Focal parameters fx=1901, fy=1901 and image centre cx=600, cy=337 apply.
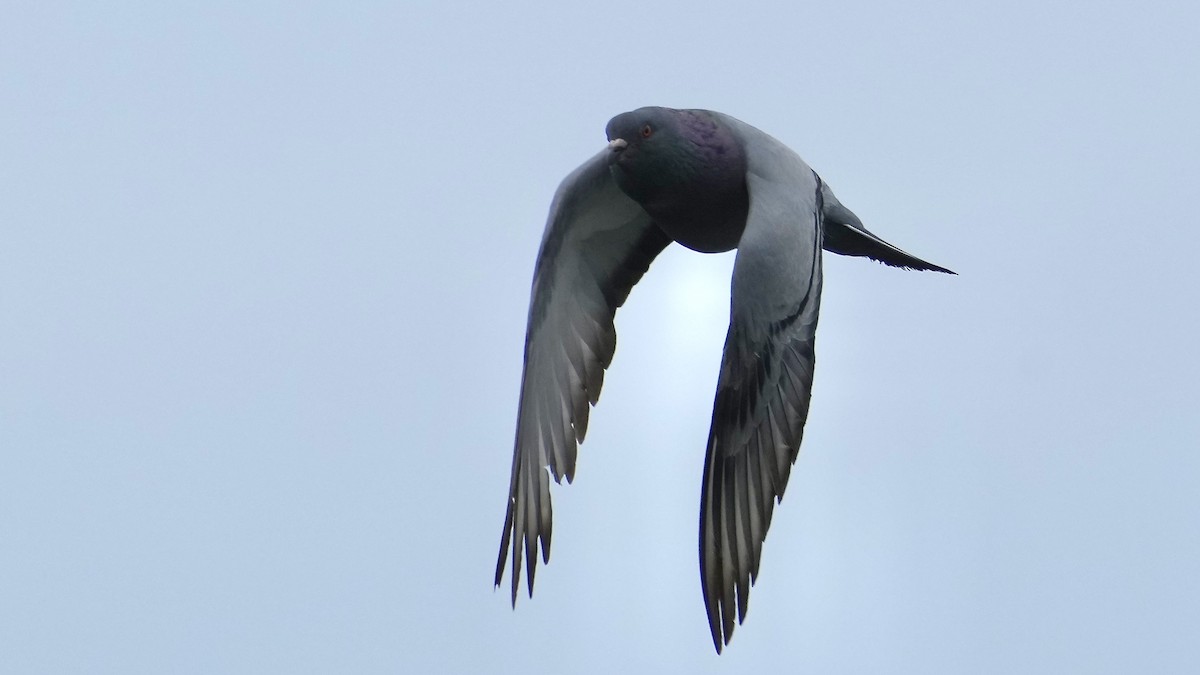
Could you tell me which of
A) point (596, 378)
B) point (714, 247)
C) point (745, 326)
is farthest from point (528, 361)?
point (745, 326)

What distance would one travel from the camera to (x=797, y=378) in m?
8.95

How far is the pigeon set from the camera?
8883 millimetres

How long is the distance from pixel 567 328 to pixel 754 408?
193 cm

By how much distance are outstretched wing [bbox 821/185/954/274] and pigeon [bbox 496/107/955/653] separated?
13mm

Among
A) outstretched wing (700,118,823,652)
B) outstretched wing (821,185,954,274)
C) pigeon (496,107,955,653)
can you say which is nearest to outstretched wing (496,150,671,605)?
pigeon (496,107,955,653)

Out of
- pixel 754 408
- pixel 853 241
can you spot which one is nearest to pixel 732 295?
pixel 754 408

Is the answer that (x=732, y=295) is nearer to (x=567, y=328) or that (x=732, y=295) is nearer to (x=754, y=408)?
(x=754, y=408)

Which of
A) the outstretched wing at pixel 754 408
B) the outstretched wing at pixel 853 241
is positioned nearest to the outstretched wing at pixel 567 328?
the outstretched wing at pixel 853 241

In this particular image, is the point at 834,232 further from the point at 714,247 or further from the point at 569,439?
the point at 569,439

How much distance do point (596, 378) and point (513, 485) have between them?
2.47ft

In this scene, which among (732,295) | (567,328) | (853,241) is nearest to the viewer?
(732,295)

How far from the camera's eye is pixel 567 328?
10.6 meters

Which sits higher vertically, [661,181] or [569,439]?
[661,181]

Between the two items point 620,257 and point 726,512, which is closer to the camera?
point 726,512
